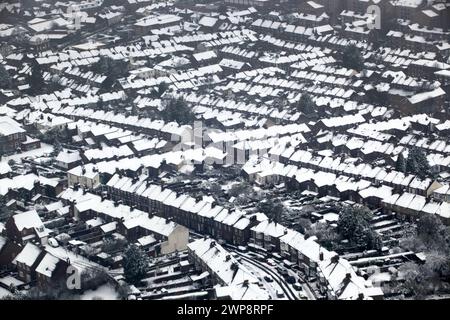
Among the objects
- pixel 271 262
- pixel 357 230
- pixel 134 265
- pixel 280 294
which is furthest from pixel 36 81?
pixel 280 294

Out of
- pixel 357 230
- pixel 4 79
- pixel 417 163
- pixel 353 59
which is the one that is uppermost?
pixel 357 230

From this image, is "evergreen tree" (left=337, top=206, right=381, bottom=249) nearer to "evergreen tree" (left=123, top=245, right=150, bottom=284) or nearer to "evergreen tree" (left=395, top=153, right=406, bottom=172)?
"evergreen tree" (left=395, top=153, right=406, bottom=172)

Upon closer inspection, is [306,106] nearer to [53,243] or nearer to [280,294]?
[53,243]

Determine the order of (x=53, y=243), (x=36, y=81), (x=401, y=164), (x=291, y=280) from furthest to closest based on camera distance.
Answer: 1. (x=36, y=81)
2. (x=401, y=164)
3. (x=53, y=243)
4. (x=291, y=280)

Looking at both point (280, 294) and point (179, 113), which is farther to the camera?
point (179, 113)

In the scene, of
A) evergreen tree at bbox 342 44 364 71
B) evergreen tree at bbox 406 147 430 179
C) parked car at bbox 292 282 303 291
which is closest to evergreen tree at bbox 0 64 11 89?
evergreen tree at bbox 342 44 364 71

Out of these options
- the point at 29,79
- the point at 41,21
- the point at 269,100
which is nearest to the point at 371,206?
the point at 269,100

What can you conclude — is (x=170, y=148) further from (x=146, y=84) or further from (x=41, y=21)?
(x=41, y=21)
